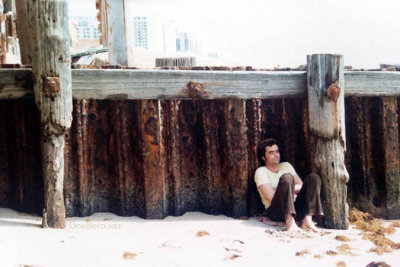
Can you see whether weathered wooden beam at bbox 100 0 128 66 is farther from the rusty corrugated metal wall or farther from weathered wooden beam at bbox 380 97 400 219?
weathered wooden beam at bbox 380 97 400 219

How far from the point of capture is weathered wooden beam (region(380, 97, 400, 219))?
212 inches

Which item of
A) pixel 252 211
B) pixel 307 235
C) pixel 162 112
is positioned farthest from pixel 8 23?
pixel 307 235

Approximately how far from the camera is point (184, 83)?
15.3 ft

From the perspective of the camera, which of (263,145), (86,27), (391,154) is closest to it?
(263,145)

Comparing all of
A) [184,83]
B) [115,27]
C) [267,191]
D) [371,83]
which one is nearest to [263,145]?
[267,191]

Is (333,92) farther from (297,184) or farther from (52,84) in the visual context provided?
(52,84)

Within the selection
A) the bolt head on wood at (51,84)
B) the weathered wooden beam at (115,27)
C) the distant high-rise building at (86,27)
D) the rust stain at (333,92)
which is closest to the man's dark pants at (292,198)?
the rust stain at (333,92)

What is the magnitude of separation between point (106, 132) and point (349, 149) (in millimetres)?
3057

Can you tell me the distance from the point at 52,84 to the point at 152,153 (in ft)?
4.24

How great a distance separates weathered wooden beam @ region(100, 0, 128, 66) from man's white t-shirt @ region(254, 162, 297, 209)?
10.2 feet

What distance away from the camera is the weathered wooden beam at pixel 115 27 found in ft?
22.5

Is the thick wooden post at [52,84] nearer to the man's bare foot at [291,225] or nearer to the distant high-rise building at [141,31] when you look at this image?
the man's bare foot at [291,225]

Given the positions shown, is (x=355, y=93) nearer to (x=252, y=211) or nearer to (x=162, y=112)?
(x=252, y=211)

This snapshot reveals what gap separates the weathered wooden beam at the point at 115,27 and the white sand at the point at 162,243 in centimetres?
299
